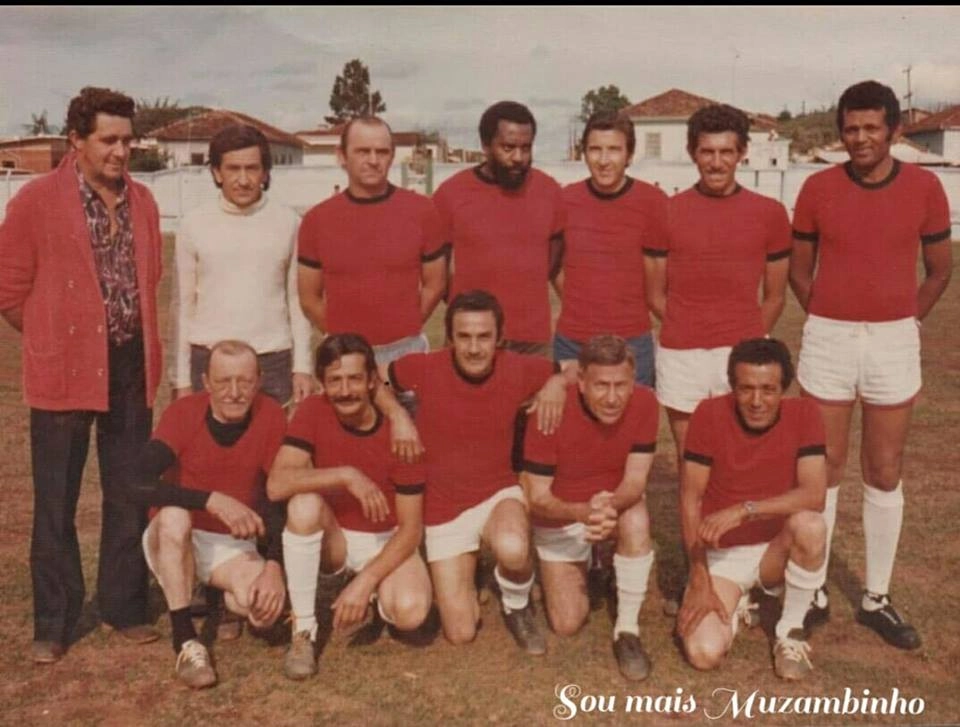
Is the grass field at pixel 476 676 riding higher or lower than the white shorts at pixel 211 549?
lower

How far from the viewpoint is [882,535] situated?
4.41 meters

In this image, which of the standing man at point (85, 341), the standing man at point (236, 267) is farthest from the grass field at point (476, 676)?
the standing man at point (236, 267)

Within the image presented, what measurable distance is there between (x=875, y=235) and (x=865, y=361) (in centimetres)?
51

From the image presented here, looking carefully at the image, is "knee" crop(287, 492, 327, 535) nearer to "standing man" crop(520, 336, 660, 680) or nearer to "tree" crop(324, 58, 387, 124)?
"standing man" crop(520, 336, 660, 680)

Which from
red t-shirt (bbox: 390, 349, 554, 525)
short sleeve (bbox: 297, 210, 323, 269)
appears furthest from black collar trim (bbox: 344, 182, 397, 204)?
red t-shirt (bbox: 390, 349, 554, 525)

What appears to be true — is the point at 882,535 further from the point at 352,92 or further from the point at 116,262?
Answer: the point at 352,92

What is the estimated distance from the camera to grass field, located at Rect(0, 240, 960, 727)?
144 inches

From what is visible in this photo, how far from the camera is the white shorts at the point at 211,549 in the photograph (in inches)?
167

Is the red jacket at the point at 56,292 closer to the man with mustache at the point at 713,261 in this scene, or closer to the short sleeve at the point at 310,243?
the short sleeve at the point at 310,243

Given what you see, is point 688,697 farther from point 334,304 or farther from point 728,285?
point 334,304

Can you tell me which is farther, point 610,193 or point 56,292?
point 610,193

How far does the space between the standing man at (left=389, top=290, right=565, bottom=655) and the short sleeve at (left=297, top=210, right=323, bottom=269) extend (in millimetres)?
614

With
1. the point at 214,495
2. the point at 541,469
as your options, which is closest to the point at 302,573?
the point at 214,495

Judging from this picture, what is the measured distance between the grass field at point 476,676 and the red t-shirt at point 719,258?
50.1 inches
